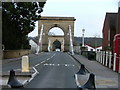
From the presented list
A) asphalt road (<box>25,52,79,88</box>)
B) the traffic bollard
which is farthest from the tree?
the traffic bollard

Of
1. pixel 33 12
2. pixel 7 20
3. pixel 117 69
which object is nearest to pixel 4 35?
pixel 7 20

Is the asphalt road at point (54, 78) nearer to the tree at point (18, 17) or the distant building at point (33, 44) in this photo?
the tree at point (18, 17)

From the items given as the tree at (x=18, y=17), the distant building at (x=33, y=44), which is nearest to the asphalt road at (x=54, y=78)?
the tree at (x=18, y=17)

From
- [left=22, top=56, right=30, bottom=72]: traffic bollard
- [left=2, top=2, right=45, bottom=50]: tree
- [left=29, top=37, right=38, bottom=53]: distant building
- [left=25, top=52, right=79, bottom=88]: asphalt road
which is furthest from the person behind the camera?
[left=29, top=37, right=38, bottom=53]: distant building

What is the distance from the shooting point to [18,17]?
40750 millimetres

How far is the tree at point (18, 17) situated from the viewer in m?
39.9

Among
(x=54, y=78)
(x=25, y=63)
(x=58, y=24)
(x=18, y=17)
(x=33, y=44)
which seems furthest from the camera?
(x=58, y=24)

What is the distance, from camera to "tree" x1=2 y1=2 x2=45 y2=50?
39875mm

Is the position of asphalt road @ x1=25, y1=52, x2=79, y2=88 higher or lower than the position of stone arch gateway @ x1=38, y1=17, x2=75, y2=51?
lower

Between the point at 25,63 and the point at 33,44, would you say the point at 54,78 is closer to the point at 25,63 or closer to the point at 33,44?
the point at 25,63

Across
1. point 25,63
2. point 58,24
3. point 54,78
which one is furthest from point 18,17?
point 58,24

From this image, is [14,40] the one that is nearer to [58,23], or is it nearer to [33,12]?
[33,12]

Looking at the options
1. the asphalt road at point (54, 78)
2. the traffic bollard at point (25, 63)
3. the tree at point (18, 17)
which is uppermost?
the tree at point (18, 17)

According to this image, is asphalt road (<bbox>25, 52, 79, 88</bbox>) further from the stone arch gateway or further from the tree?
the stone arch gateway
